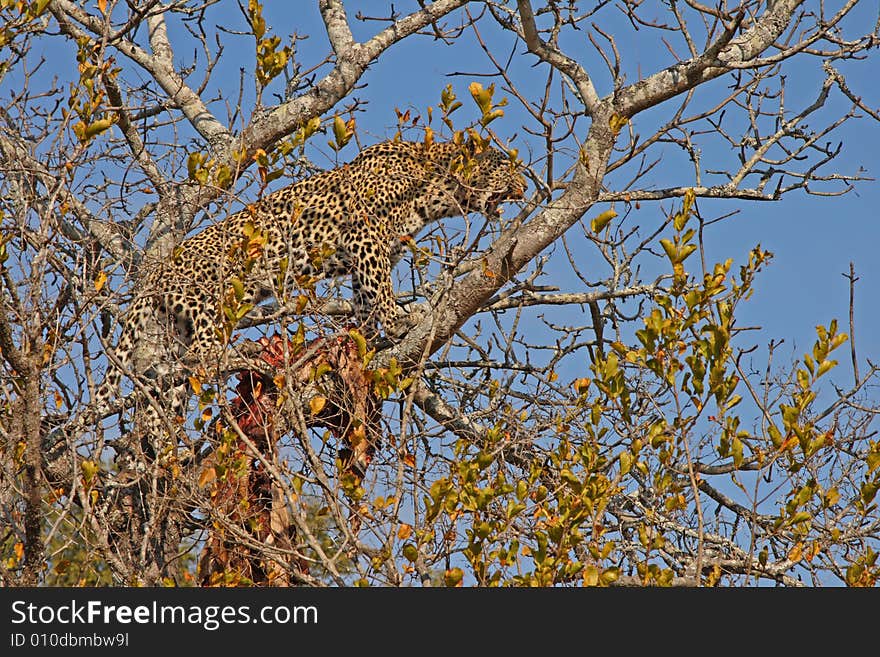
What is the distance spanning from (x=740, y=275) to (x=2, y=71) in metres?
3.92

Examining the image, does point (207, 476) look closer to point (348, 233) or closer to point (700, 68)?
point (700, 68)

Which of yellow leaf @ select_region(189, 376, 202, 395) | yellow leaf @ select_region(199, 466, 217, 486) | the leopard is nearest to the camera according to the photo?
yellow leaf @ select_region(199, 466, 217, 486)

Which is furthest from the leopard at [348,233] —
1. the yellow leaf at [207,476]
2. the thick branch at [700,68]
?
the yellow leaf at [207,476]

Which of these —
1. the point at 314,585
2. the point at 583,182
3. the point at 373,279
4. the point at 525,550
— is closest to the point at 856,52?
the point at 583,182

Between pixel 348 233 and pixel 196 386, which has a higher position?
pixel 348 233

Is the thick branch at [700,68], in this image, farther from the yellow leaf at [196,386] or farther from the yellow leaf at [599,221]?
the yellow leaf at [196,386]

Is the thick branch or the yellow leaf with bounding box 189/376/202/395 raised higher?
the thick branch

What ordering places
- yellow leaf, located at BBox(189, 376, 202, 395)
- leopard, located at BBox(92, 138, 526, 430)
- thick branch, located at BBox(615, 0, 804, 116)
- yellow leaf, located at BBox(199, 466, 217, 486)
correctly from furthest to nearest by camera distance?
leopard, located at BBox(92, 138, 526, 430)
thick branch, located at BBox(615, 0, 804, 116)
yellow leaf, located at BBox(189, 376, 202, 395)
yellow leaf, located at BBox(199, 466, 217, 486)

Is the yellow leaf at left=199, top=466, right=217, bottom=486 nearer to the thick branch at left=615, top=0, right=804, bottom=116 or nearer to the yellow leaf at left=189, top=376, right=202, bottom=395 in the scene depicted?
the yellow leaf at left=189, top=376, right=202, bottom=395

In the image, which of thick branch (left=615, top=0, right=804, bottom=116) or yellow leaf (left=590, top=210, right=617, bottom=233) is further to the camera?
thick branch (left=615, top=0, right=804, bottom=116)

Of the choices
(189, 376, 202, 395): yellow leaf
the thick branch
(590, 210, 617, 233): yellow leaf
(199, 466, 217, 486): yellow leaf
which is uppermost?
the thick branch

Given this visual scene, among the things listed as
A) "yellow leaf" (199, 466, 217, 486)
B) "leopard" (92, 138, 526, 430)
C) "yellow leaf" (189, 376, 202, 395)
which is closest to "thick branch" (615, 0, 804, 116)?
"leopard" (92, 138, 526, 430)

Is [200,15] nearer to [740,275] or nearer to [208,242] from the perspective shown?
[208,242]

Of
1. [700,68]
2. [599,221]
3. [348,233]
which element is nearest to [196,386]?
[599,221]
